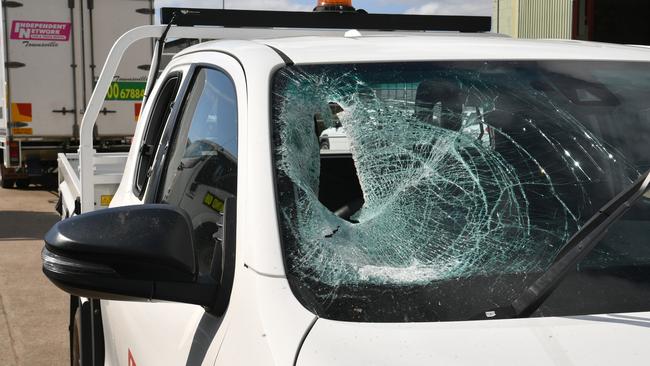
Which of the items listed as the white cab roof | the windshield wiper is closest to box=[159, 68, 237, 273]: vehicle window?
the white cab roof

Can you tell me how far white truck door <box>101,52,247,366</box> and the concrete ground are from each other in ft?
8.55

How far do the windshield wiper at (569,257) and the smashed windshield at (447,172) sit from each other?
0.04m

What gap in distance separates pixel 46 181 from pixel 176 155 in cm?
1299

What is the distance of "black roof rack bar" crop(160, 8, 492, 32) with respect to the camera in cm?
333

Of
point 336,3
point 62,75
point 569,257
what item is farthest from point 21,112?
point 569,257

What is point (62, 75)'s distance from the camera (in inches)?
522

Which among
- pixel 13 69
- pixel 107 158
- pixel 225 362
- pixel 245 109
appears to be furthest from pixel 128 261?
pixel 13 69

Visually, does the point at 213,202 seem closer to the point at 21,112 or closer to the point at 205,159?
the point at 205,159

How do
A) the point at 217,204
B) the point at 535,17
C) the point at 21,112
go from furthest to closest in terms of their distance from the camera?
the point at 535,17, the point at 21,112, the point at 217,204

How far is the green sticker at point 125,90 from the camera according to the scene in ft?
43.8

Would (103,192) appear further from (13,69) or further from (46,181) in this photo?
(46,181)

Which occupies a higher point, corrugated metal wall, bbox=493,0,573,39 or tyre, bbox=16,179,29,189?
corrugated metal wall, bbox=493,0,573,39

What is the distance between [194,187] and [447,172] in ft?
2.61

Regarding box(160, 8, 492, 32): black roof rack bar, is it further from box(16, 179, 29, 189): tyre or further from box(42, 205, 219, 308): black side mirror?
box(16, 179, 29, 189): tyre
